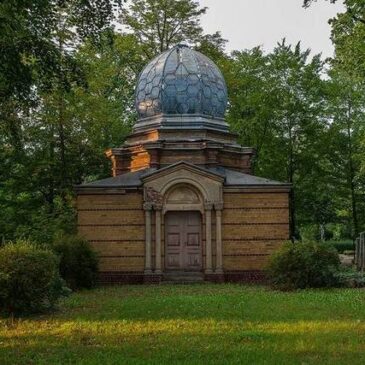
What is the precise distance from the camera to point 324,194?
3375 cm

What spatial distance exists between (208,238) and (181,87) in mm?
6429

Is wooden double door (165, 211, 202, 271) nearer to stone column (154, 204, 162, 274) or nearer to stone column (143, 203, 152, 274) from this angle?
stone column (154, 204, 162, 274)

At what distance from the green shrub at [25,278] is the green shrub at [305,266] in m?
7.41

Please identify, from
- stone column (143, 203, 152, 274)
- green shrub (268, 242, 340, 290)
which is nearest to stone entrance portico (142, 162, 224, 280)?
stone column (143, 203, 152, 274)

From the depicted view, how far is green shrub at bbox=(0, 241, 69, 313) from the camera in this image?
1281 cm

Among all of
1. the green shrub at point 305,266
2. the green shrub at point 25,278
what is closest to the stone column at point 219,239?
the green shrub at point 305,266

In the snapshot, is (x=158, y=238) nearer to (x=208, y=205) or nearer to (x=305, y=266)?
(x=208, y=205)

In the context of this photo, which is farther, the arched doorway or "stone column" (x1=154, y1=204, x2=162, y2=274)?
the arched doorway

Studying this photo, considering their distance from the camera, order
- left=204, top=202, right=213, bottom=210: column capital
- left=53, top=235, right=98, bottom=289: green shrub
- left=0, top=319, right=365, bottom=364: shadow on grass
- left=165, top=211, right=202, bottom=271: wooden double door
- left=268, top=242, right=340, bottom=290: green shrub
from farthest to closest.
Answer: left=165, top=211, right=202, bottom=271: wooden double door → left=204, top=202, right=213, bottom=210: column capital → left=53, top=235, right=98, bottom=289: green shrub → left=268, top=242, right=340, bottom=290: green shrub → left=0, top=319, right=365, bottom=364: shadow on grass

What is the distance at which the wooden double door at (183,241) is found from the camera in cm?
2233

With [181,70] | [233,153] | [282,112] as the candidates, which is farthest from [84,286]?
[282,112]

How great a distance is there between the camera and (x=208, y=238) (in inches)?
864

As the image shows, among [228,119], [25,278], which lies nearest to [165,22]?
[228,119]

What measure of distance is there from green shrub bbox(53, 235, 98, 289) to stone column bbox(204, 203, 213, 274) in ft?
12.3
